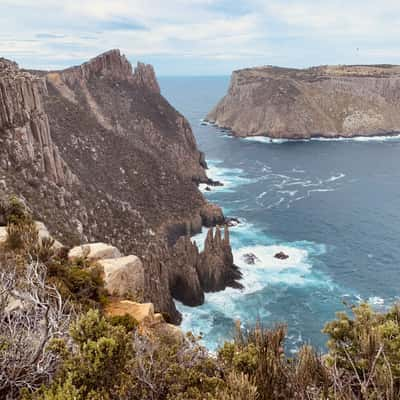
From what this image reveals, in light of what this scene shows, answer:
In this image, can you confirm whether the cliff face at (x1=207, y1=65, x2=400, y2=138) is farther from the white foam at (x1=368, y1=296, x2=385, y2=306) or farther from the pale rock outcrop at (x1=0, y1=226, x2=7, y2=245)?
the pale rock outcrop at (x1=0, y1=226, x2=7, y2=245)

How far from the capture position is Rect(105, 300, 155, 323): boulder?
15750 millimetres

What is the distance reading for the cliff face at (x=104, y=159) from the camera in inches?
1747

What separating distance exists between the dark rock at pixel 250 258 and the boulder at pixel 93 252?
40.8 m

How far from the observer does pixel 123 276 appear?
1972 centimetres

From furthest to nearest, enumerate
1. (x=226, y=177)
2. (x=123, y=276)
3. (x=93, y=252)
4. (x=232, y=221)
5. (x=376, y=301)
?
(x=226, y=177), (x=232, y=221), (x=376, y=301), (x=93, y=252), (x=123, y=276)

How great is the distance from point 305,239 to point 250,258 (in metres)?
13.1

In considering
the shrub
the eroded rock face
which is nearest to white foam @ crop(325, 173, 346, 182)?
the eroded rock face

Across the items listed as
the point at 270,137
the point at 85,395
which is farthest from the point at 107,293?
the point at 270,137

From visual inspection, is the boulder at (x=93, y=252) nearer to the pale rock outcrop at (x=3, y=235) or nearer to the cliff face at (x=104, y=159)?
the pale rock outcrop at (x=3, y=235)

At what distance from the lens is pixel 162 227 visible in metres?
65.9

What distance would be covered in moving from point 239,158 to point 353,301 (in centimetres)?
8920

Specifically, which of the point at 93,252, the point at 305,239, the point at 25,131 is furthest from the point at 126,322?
the point at 305,239

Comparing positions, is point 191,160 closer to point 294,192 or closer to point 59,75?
point 294,192

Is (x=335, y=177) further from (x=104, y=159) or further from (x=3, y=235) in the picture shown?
(x=3, y=235)
